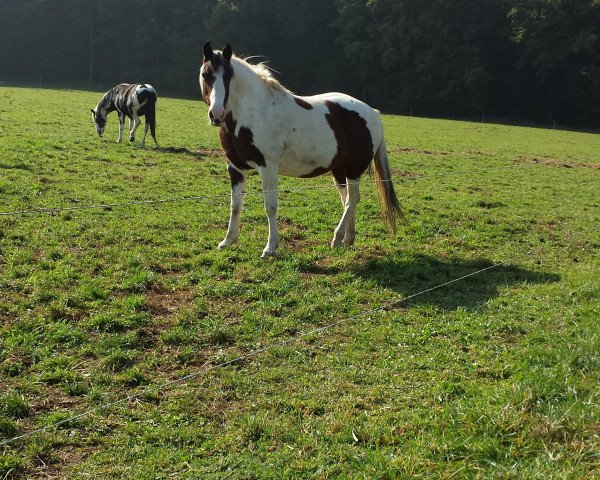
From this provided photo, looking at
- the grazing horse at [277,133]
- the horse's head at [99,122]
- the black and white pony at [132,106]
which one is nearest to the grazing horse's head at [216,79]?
the grazing horse at [277,133]

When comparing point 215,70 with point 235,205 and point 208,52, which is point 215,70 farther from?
point 235,205

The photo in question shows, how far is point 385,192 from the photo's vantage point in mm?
8609

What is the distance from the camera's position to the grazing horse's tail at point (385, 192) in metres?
8.60

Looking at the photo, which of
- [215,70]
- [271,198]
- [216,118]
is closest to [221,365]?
[216,118]

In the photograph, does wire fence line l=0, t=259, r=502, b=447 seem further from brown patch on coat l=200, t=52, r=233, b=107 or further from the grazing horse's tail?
brown patch on coat l=200, t=52, r=233, b=107

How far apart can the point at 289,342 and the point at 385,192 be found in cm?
418

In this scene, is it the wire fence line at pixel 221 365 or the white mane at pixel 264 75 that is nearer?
the wire fence line at pixel 221 365

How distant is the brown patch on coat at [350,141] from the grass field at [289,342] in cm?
122

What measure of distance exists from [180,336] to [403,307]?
2445 millimetres

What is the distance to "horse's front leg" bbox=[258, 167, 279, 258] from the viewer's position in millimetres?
7438

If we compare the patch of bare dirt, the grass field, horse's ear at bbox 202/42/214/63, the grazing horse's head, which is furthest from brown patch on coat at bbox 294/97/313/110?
the patch of bare dirt

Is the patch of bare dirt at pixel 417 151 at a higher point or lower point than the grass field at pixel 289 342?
higher

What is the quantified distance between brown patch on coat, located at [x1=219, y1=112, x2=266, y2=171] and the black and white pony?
32.4 ft

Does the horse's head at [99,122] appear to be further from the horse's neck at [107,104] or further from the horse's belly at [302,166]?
the horse's belly at [302,166]
